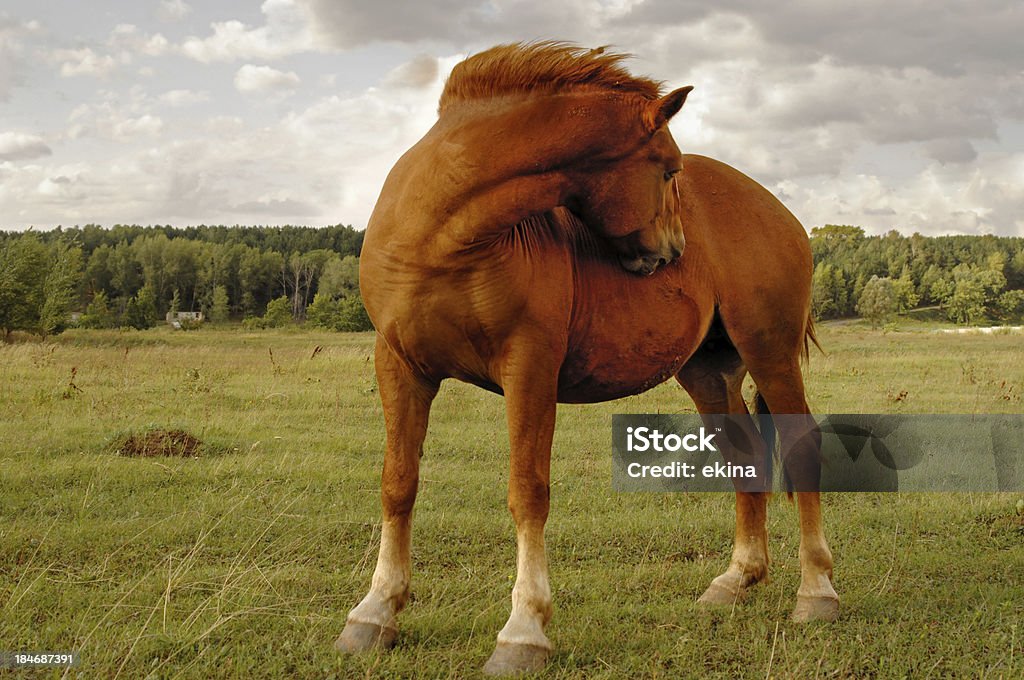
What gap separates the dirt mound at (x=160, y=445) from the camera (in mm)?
8891

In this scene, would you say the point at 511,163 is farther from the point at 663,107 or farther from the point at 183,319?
the point at 183,319

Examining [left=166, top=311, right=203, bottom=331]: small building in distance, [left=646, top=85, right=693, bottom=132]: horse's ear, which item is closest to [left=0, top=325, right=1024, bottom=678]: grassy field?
[left=646, top=85, right=693, bottom=132]: horse's ear

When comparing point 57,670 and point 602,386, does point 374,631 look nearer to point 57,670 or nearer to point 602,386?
point 57,670

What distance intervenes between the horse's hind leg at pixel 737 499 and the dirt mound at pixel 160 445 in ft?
20.1

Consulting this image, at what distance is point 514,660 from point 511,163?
2407mm

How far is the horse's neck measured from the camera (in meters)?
3.63

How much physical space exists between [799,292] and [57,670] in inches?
192

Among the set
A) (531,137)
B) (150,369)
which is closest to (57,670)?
(531,137)

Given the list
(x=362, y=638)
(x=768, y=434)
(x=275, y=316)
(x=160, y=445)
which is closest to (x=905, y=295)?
(x=275, y=316)

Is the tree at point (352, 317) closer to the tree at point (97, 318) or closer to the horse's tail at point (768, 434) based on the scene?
the tree at point (97, 318)

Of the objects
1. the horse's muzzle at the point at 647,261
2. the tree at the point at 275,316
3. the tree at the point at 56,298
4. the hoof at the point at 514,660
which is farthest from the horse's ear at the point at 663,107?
the tree at the point at 275,316

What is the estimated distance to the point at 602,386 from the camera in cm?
444

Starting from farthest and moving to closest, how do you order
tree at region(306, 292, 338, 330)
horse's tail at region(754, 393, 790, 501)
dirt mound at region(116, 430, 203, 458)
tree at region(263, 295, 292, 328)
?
1. tree at region(263, 295, 292, 328)
2. tree at region(306, 292, 338, 330)
3. dirt mound at region(116, 430, 203, 458)
4. horse's tail at region(754, 393, 790, 501)

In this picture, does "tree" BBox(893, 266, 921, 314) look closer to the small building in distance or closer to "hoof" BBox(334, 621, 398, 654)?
the small building in distance
